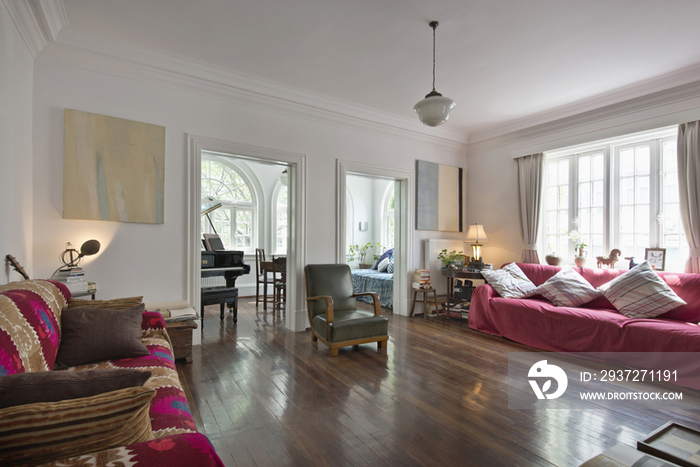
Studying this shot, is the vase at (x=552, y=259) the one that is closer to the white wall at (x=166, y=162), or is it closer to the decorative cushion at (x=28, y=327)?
the white wall at (x=166, y=162)

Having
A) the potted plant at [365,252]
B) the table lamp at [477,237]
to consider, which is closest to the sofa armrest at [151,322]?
the table lamp at [477,237]

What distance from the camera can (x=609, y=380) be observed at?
318 cm

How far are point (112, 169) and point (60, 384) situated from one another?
10.0 feet

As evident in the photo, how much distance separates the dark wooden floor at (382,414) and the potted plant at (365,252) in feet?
17.9

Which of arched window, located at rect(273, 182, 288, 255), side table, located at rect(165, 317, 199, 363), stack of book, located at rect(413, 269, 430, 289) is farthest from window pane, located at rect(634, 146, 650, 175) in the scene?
arched window, located at rect(273, 182, 288, 255)

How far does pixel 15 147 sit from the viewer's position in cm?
278

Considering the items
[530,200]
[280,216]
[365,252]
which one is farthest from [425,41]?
[365,252]

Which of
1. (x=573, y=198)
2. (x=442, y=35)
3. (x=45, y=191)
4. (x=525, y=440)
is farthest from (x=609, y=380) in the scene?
(x=45, y=191)

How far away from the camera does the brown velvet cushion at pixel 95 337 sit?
6.97 feet

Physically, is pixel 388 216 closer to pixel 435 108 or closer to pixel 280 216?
pixel 280 216

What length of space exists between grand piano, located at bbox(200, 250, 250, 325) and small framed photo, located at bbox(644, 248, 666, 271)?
5.40 metres

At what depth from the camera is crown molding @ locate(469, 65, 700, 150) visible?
4.07m

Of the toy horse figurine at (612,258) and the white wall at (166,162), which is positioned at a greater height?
the white wall at (166,162)

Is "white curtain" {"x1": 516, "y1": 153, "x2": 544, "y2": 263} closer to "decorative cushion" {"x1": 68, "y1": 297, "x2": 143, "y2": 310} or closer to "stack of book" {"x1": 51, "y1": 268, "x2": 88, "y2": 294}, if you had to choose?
"decorative cushion" {"x1": 68, "y1": 297, "x2": 143, "y2": 310}
